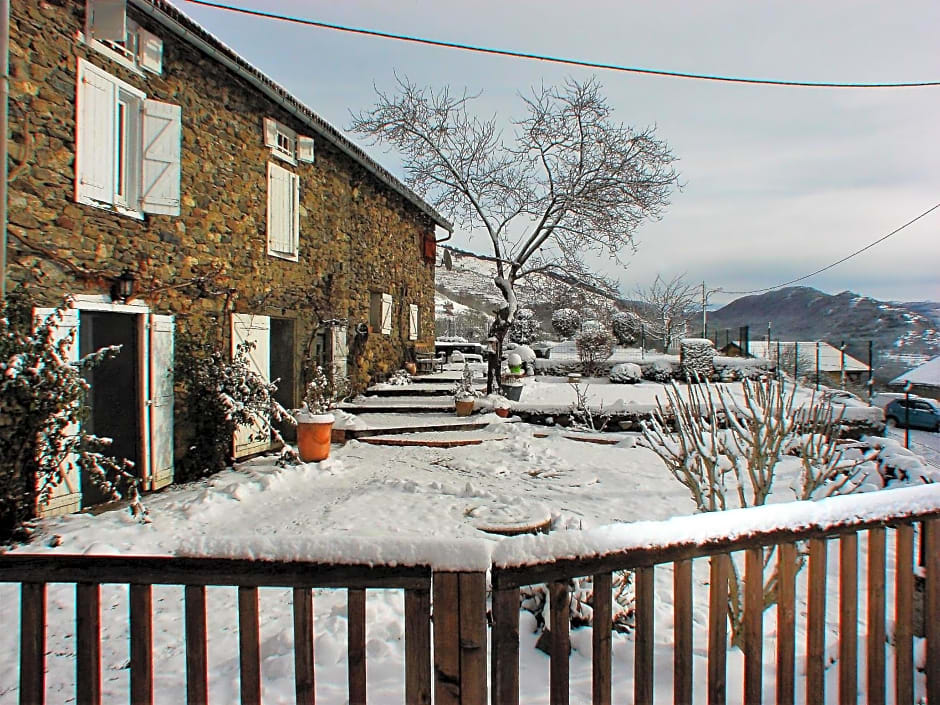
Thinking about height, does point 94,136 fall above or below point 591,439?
above

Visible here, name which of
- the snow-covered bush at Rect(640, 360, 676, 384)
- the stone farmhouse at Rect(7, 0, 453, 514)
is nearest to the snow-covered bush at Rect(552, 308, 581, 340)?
the snow-covered bush at Rect(640, 360, 676, 384)

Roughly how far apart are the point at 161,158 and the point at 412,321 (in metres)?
7.46

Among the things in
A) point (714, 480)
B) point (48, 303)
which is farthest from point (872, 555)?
point (48, 303)

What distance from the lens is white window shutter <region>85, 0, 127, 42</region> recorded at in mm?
4363

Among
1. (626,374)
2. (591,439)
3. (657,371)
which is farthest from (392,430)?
(657,371)

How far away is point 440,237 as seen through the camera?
15039 millimetres

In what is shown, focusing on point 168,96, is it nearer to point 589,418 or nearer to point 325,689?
point 325,689

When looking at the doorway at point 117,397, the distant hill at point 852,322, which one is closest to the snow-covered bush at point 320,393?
the doorway at point 117,397

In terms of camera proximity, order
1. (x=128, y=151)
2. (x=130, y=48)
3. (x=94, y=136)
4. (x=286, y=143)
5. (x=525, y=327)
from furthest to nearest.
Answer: (x=525, y=327), (x=286, y=143), (x=128, y=151), (x=130, y=48), (x=94, y=136)

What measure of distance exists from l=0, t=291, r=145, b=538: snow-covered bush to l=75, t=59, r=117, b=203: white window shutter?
113cm

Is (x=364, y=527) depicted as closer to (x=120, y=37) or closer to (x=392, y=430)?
(x=392, y=430)

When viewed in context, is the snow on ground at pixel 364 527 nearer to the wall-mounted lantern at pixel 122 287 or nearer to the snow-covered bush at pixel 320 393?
the snow-covered bush at pixel 320 393

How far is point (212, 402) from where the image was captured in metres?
5.73

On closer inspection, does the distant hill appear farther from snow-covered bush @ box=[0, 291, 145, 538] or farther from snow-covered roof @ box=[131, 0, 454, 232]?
snow-covered bush @ box=[0, 291, 145, 538]
